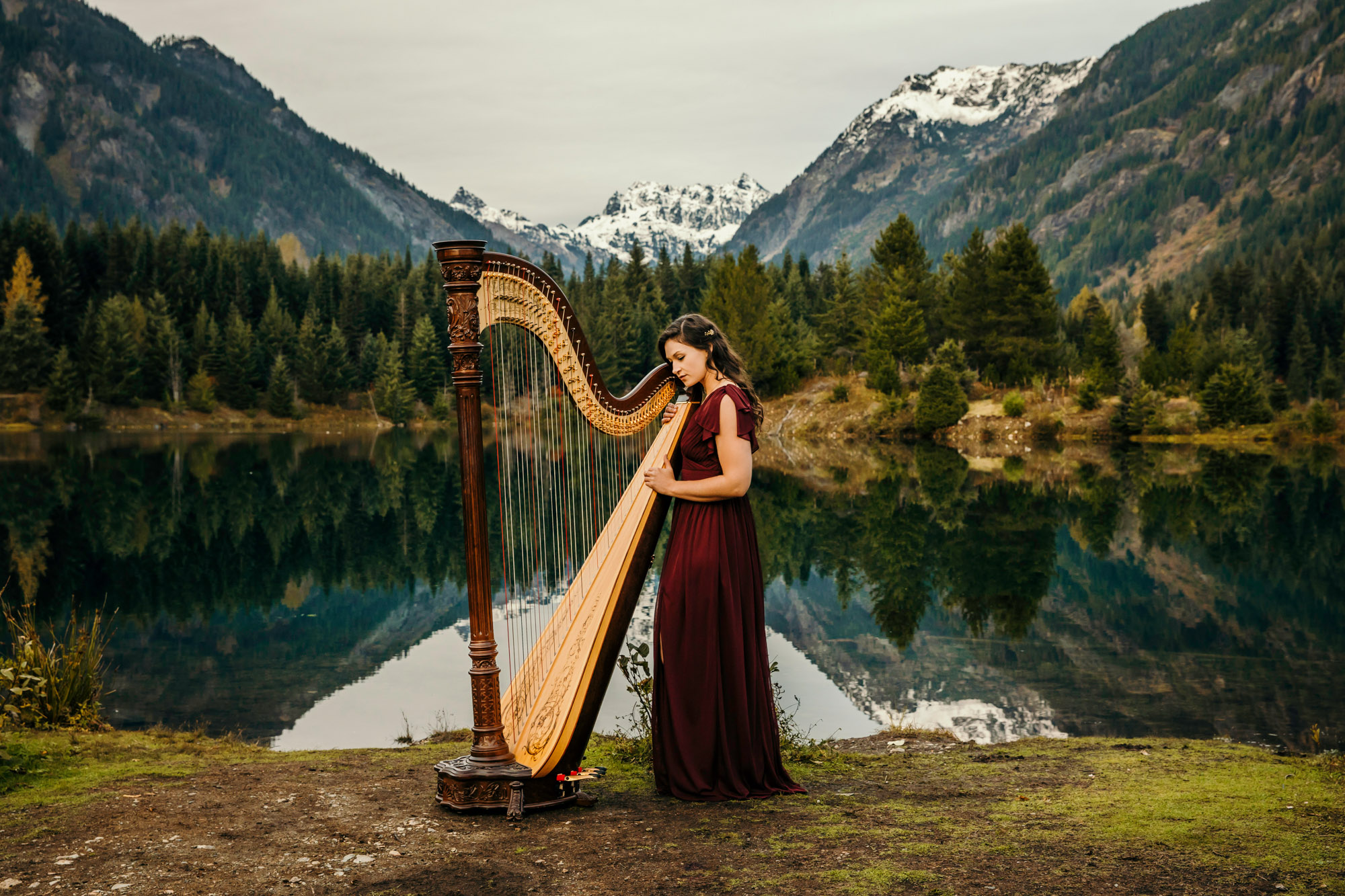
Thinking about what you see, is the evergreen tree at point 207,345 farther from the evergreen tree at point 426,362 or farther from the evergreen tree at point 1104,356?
the evergreen tree at point 1104,356

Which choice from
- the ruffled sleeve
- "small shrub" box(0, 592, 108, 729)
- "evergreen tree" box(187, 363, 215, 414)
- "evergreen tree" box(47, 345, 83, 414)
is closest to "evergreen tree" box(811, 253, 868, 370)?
"evergreen tree" box(187, 363, 215, 414)

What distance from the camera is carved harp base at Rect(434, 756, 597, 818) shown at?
463 centimetres

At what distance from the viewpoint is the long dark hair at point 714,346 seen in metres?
5.14

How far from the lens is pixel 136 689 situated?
9797 mm

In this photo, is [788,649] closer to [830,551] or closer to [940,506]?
[830,551]

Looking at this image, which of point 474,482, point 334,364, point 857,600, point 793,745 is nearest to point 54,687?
point 474,482

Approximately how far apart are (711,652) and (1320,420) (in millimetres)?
44016

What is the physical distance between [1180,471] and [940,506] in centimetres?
1147

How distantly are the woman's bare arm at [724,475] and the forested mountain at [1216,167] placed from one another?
119555 millimetres

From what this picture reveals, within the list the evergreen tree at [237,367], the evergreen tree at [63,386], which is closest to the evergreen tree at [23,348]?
the evergreen tree at [63,386]

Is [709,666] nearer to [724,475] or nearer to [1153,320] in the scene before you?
[724,475]

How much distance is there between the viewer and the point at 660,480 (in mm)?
5047

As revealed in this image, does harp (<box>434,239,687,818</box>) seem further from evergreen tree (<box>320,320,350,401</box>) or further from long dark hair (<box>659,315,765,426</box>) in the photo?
evergreen tree (<box>320,320,350,401</box>)

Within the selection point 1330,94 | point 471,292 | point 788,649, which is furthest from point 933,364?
point 1330,94
